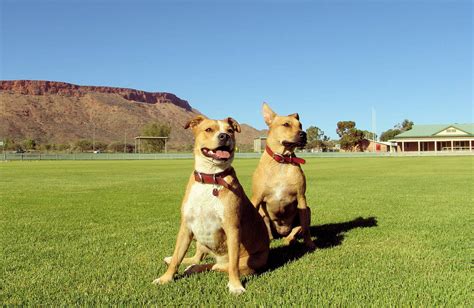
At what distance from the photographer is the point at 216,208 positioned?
4.52 meters

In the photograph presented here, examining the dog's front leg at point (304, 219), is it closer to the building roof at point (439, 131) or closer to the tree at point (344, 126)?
the building roof at point (439, 131)

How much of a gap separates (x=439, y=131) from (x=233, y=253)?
348 feet

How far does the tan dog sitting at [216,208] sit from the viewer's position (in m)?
4.52

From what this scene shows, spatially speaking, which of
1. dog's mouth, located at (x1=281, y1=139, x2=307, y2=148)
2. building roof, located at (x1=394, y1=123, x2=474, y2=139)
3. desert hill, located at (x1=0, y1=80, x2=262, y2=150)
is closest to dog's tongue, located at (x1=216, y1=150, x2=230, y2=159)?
dog's mouth, located at (x1=281, y1=139, x2=307, y2=148)

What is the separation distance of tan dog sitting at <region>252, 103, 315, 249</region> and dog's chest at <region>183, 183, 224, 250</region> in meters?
1.91

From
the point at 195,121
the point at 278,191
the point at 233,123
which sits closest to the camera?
the point at 195,121

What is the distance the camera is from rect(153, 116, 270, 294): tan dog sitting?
452 centimetres

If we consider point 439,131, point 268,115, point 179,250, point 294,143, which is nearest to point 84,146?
point 439,131

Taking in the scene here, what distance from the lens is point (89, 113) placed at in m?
170

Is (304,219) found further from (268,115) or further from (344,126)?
(344,126)

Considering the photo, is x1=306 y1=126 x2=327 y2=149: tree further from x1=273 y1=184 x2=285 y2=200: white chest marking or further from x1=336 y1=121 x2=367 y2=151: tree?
x1=273 y1=184 x2=285 y2=200: white chest marking

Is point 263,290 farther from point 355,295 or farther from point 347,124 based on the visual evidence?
point 347,124

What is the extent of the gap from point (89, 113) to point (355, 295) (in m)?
178

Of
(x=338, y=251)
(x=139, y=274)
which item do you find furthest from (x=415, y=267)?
(x=139, y=274)
